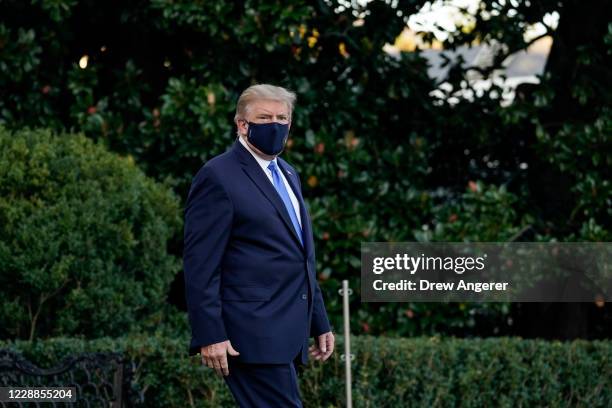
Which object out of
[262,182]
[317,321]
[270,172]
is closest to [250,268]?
[262,182]

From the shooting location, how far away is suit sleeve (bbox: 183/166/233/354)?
4.27m

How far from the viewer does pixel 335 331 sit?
9578 millimetres

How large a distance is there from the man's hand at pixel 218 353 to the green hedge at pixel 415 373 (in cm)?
273

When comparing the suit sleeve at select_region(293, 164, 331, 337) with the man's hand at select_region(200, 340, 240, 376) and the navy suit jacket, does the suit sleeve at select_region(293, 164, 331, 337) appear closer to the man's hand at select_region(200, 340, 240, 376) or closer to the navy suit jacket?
the navy suit jacket

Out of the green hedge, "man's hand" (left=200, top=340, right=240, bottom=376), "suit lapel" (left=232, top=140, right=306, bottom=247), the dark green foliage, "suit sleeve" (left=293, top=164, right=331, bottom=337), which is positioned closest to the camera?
"man's hand" (left=200, top=340, right=240, bottom=376)

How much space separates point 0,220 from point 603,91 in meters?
5.30

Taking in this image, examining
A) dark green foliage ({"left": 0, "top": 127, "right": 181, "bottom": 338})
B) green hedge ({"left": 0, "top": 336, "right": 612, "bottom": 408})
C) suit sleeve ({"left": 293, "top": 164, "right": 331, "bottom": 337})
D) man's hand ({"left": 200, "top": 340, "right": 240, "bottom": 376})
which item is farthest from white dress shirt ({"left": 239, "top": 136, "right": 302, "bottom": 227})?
dark green foliage ({"left": 0, "top": 127, "right": 181, "bottom": 338})

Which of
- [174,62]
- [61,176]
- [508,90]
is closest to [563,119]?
[508,90]

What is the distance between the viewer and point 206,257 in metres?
4.30

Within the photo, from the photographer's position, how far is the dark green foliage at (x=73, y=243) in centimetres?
755

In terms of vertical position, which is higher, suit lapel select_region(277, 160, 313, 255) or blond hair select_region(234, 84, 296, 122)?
blond hair select_region(234, 84, 296, 122)

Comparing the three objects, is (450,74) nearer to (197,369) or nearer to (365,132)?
(365,132)

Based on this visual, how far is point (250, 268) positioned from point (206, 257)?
0.19 m

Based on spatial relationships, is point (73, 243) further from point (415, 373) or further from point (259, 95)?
point (259, 95)
